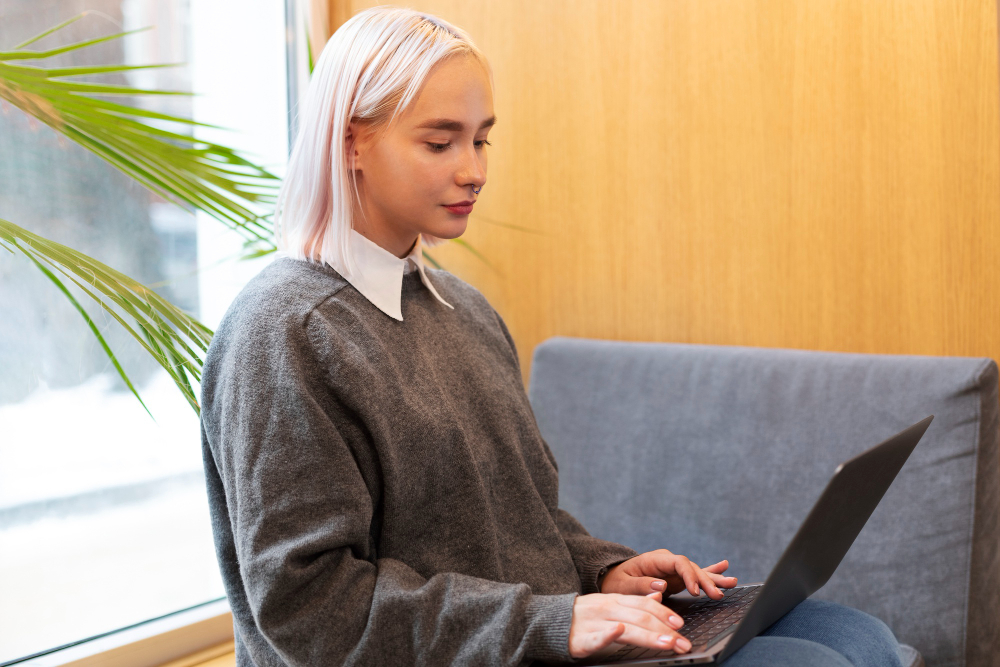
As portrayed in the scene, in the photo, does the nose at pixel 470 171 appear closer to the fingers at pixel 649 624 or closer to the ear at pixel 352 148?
the ear at pixel 352 148

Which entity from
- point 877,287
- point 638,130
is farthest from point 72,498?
point 877,287

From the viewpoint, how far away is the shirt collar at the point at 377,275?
0.92 meters

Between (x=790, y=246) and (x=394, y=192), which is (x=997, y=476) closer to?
(x=790, y=246)

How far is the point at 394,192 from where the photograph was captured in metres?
0.91

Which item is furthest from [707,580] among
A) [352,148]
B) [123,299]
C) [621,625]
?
[123,299]

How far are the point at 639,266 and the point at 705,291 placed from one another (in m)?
0.15

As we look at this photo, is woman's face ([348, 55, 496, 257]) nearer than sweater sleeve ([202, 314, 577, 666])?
No

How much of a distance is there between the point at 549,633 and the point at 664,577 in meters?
0.29

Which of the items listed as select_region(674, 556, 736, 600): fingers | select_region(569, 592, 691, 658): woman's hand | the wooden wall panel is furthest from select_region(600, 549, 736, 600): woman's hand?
the wooden wall panel

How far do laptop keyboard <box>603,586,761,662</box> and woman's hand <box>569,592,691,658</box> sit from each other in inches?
0.7

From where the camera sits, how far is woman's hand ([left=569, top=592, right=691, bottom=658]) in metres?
0.70

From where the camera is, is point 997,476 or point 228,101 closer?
point 997,476

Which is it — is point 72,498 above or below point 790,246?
below

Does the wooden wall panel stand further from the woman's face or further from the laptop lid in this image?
the woman's face
